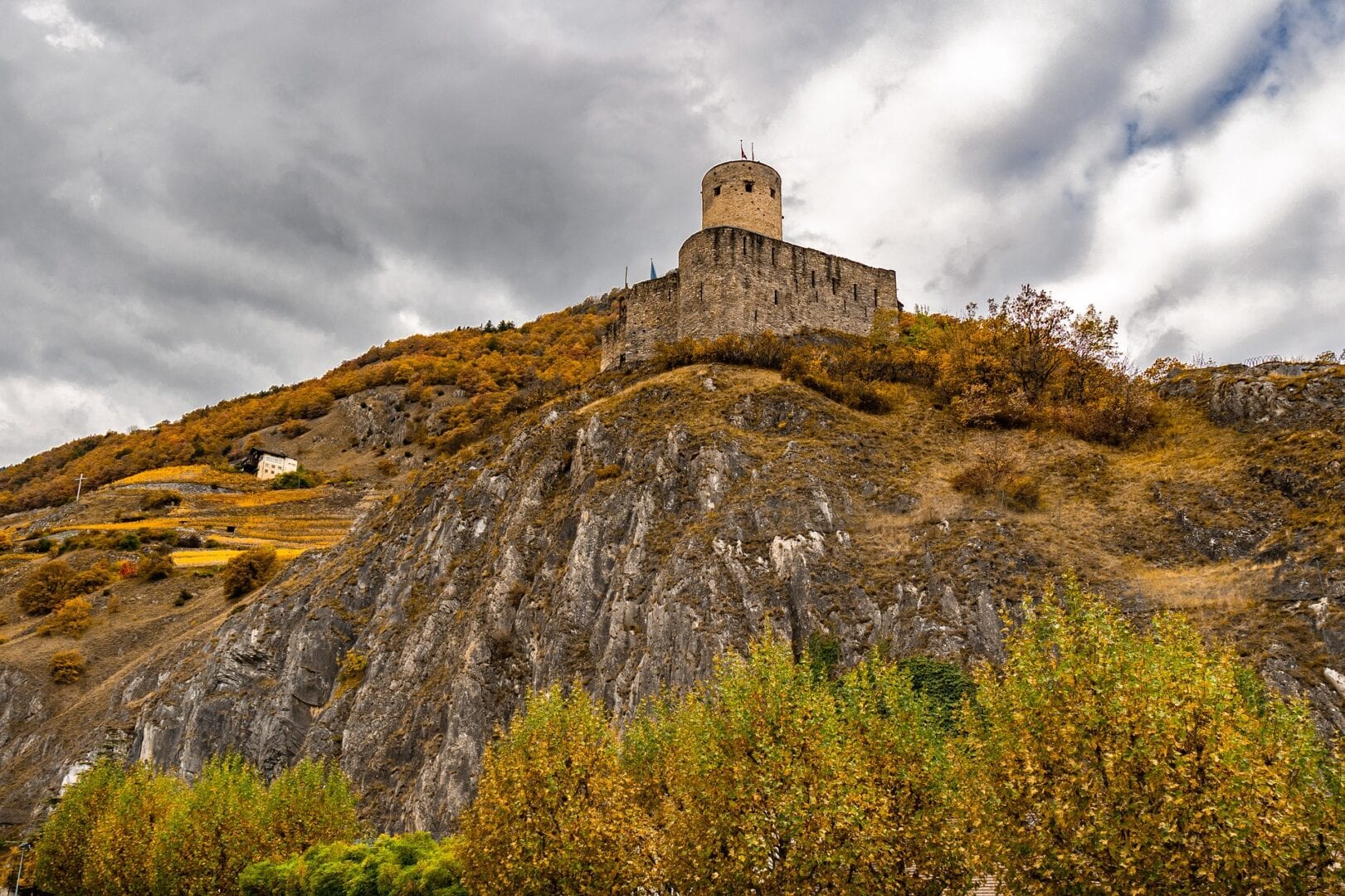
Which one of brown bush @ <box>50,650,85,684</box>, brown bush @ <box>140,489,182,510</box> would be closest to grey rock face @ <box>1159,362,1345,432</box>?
brown bush @ <box>50,650,85,684</box>

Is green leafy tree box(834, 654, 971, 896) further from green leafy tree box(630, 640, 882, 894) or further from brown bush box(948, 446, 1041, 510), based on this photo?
brown bush box(948, 446, 1041, 510)

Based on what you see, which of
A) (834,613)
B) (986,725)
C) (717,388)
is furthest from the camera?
(717,388)

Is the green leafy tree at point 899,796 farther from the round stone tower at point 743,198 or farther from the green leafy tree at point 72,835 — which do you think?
the round stone tower at point 743,198

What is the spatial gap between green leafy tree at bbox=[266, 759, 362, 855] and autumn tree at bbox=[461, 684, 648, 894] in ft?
38.3

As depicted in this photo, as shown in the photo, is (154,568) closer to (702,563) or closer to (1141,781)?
(702,563)

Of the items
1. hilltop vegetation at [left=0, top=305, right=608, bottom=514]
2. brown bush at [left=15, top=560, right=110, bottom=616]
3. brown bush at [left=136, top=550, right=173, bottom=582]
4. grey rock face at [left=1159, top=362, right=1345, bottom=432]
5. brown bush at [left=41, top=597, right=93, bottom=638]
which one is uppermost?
hilltop vegetation at [left=0, top=305, right=608, bottom=514]

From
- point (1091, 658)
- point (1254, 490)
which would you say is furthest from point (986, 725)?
point (1254, 490)

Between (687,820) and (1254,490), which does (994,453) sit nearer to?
(1254,490)

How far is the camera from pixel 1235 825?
1237 cm

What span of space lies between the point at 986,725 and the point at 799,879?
7.04 meters

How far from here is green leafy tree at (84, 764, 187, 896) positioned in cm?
3250

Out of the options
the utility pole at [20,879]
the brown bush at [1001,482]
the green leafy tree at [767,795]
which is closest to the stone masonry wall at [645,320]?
the brown bush at [1001,482]

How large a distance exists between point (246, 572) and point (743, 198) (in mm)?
47923

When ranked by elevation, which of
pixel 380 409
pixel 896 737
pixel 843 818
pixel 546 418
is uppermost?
pixel 380 409
